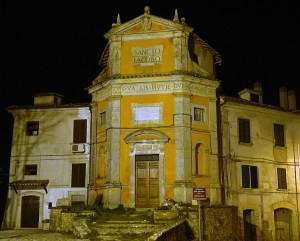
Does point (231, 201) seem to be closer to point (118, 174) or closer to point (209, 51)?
point (118, 174)

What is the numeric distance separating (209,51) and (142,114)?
24.1ft

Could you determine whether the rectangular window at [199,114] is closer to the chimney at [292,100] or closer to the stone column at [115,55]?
the stone column at [115,55]

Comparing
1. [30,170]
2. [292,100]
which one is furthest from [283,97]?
[30,170]

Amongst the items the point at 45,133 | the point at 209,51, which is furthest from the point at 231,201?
the point at 45,133

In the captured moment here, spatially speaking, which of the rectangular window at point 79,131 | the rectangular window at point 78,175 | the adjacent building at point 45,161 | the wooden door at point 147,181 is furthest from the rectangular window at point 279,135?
the rectangular window at point 78,175

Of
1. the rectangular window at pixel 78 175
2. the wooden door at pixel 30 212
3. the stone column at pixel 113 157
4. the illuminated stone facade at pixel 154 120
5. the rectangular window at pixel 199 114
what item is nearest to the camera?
the stone column at pixel 113 157

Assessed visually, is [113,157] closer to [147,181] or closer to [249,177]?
[147,181]

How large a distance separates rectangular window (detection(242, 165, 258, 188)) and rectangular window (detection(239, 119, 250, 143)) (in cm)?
185

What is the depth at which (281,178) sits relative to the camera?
2919cm

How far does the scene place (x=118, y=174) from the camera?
919 inches

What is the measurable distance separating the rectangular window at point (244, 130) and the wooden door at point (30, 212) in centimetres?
1457

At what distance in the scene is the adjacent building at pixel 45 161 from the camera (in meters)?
27.6

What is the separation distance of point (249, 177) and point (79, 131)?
12078 mm

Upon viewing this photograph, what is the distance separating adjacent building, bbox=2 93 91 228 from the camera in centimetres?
2761
